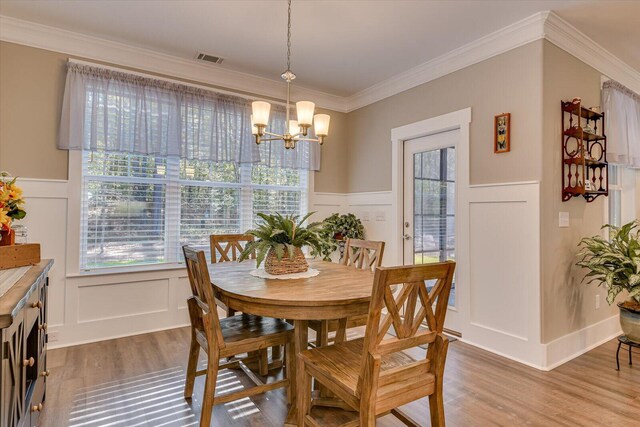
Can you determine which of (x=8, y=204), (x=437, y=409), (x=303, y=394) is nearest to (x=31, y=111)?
(x=8, y=204)

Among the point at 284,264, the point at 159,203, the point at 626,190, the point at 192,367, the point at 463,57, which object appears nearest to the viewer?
the point at 192,367

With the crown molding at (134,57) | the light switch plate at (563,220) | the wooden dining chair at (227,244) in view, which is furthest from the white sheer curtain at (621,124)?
the wooden dining chair at (227,244)

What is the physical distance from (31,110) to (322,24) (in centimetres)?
259

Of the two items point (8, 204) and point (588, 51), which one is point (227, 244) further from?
point (588, 51)

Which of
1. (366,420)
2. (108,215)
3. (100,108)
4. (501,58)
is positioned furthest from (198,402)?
(501,58)

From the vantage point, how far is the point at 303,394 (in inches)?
69.0

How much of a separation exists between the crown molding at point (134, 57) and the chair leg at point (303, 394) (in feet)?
10.6

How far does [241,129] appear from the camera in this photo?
3994 mm

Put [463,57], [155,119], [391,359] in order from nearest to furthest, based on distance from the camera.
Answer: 1. [391,359]
2. [463,57]
3. [155,119]

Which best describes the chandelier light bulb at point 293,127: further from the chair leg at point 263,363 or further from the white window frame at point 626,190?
the white window frame at point 626,190

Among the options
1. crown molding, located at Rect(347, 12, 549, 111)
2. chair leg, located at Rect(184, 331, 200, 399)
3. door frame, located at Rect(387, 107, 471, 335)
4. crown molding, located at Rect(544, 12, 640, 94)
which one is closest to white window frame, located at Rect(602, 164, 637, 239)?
crown molding, located at Rect(544, 12, 640, 94)

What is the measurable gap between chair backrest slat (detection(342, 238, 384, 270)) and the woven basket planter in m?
0.59

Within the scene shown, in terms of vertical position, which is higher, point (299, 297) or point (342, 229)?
point (342, 229)

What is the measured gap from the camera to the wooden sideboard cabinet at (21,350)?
1.12m
